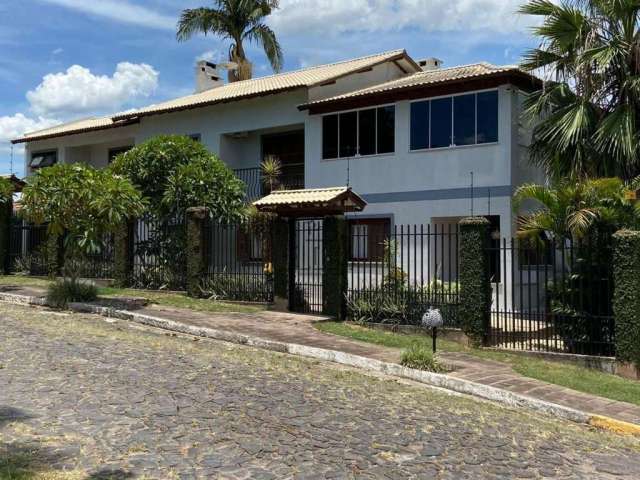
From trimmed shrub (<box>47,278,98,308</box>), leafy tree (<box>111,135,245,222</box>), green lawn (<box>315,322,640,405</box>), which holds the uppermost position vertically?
leafy tree (<box>111,135,245,222</box>)

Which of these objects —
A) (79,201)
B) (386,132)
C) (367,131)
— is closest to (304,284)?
(79,201)

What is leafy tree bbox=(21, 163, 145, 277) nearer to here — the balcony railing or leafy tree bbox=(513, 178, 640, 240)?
leafy tree bbox=(513, 178, 640, 240)

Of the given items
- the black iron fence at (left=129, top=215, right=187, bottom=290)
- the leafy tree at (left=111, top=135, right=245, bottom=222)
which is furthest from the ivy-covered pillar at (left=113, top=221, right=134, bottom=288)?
the leafy tree at (left=111, top=135, right=245, bottom=222)

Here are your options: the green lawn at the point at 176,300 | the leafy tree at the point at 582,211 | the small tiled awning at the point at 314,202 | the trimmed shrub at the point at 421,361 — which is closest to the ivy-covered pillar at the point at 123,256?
the green lawn at the point at 176,300

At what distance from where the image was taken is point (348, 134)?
20516mm

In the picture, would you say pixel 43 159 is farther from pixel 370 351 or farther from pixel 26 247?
pixel 370 351

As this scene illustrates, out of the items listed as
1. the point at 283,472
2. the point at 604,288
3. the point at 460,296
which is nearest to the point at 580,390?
the point at 604,288

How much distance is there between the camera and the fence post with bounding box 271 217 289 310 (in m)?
15.0

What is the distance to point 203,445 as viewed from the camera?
5.50 metres

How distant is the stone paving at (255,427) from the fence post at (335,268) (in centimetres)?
472

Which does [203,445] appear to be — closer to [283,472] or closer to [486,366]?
[283,472]

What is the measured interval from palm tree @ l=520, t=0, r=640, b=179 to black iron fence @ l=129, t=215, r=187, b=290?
32.0ft

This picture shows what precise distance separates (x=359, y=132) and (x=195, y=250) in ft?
22.2

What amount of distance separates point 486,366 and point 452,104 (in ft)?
32.4
